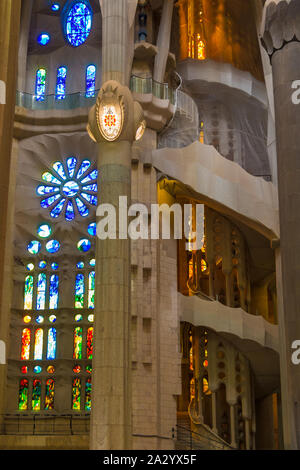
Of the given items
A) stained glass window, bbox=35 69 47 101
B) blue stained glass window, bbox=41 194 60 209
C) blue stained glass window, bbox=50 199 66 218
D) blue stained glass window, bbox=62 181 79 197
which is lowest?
blue stained glass window, bbox=50 199 66 218

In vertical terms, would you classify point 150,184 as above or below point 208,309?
above

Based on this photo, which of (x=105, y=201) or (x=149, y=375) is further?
(x=149, y=375)

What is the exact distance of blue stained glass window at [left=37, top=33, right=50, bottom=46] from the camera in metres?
22.1

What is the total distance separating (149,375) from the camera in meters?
18.0

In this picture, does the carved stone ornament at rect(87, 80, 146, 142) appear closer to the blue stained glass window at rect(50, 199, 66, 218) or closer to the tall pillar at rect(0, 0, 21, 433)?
the blue stained glass window at rect(50, 199, 66, 218)

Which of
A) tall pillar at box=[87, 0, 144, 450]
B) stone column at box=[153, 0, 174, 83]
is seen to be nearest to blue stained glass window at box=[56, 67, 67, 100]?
stone column at box=[153, 0, 174, 83]

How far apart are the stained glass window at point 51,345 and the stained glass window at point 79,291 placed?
79 cm

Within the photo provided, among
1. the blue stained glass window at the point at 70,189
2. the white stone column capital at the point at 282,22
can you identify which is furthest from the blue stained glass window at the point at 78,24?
the white stone column capital at the point at 282,22

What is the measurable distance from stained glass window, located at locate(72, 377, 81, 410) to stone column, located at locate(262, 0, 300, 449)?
23.3 feet

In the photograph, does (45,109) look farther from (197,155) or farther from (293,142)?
(293,142)

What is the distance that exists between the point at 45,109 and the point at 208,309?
6.04 metres

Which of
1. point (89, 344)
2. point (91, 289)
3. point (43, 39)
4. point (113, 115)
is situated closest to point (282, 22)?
point (113, 115)

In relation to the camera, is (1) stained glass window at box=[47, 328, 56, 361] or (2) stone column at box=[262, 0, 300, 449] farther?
(1) stained glass window at box=[47, 328, 56, 361]

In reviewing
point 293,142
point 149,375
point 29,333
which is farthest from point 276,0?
point 29,333
